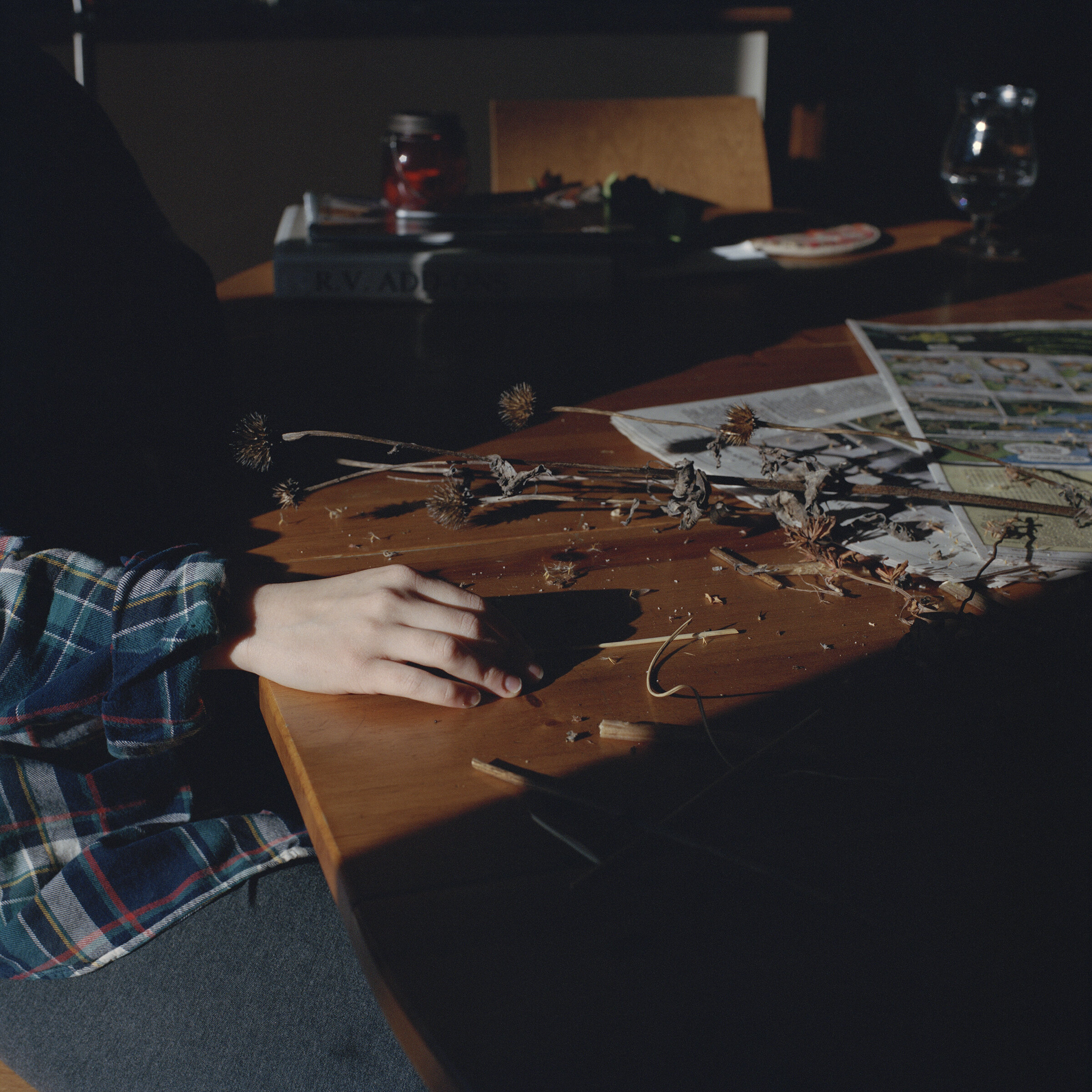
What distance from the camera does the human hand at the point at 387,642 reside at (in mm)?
499

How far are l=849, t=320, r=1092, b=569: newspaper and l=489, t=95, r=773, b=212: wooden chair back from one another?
2.43 ft

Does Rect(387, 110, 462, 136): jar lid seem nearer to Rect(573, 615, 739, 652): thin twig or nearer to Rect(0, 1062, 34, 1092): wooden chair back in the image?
Rect(573, 615, 739, 652): thin twig

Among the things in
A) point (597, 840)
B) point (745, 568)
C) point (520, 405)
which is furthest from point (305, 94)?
point (597, 840)

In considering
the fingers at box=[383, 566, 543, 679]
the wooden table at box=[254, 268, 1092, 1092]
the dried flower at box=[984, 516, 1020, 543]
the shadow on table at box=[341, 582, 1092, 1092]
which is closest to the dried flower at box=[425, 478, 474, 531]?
the wooden table at box=[254, 268, 1092, 1092]

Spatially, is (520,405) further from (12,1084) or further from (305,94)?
(305,94)

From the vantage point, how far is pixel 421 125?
1.25m

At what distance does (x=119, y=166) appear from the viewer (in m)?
0.90

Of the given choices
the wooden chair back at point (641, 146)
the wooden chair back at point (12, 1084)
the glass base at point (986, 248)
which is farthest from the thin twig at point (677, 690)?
the wooden chair back at point (641, 146)

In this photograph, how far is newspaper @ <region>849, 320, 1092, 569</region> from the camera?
679 mm

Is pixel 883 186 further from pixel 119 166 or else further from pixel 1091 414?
pixel 119 166

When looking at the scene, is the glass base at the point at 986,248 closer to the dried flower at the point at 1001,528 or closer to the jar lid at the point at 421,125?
the jar lid at the point at 421,125

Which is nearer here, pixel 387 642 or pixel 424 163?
pixel 387 642

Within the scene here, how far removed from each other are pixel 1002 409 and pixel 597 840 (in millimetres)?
711

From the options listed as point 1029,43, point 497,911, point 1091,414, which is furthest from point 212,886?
point 1029,43
